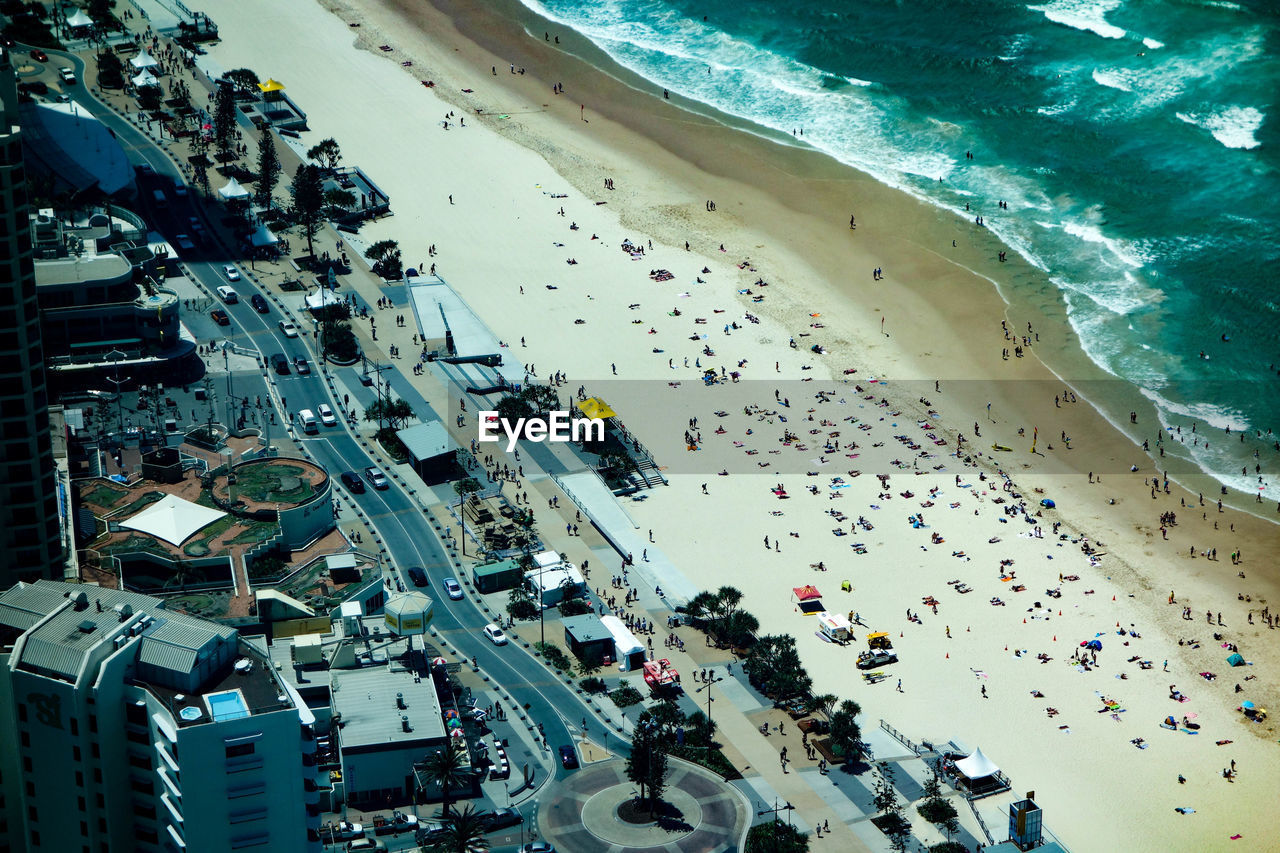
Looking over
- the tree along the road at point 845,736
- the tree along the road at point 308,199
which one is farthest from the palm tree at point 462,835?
the tree along the road at point 308,199

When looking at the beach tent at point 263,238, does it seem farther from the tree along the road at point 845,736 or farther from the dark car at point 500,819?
the tree along the road at point 845,736

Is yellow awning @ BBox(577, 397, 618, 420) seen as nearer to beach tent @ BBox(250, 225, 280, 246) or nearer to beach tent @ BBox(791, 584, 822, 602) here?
beach tent @ BBox(791, 584, 822, 602)

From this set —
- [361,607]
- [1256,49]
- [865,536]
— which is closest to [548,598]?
[361,607]

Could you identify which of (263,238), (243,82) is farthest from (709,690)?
(243,82)

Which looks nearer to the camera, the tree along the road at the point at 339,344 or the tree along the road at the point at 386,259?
the tree along the road at the point at 339,344

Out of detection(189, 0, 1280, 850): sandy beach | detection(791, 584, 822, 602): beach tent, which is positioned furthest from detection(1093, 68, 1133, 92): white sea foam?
detection(791, 584, 822, 602): beach tent
